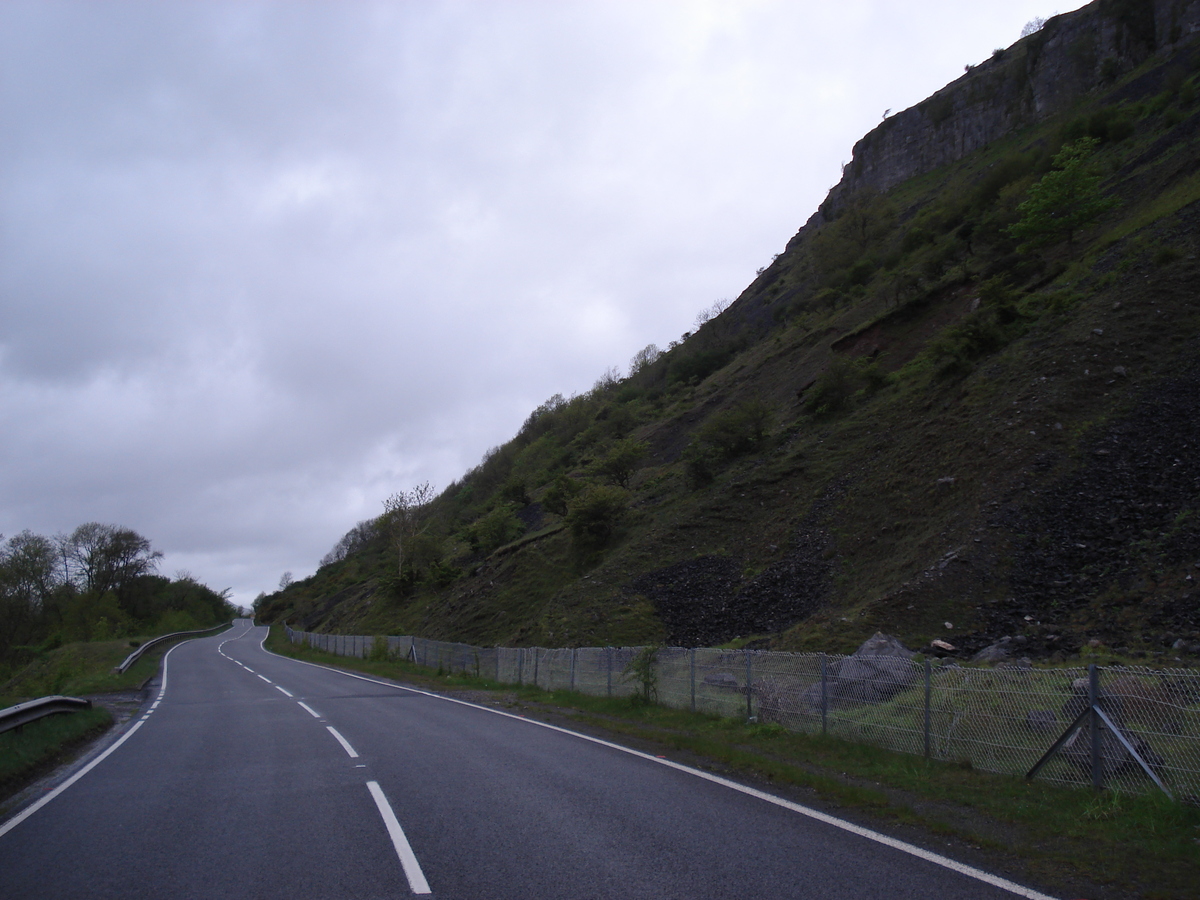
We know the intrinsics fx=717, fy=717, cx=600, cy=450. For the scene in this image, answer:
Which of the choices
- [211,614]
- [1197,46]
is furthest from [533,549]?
[211,614]

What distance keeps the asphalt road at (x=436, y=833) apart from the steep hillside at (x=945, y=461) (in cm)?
887

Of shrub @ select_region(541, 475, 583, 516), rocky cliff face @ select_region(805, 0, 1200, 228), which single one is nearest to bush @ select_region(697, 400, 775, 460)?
Result: shrub @ select_region(541, 475, 583, 516)

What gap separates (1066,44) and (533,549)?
69557mm

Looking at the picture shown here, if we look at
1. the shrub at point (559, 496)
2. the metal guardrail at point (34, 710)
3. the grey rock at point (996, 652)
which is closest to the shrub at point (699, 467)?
the shrub at point (559, 496)

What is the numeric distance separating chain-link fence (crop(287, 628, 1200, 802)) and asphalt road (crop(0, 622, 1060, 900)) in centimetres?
265

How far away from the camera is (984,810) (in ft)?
21.8

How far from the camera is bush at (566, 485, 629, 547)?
1335 inches

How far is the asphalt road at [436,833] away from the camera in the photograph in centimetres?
491

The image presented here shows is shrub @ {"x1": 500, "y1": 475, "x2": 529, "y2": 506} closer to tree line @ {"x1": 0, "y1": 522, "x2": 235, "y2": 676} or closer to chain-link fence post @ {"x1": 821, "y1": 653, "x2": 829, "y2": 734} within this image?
tree line @ {"x1": 0, "y1": 522, "x2": 235, "y2": 676}

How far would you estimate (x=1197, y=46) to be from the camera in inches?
1900

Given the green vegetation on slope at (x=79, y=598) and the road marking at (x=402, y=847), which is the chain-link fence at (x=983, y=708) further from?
the green vegetation on slope at (x=79, y=598)

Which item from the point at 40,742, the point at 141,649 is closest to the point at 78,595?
the point at 141,649

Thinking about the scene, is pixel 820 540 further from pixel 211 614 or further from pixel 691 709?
pixel 211 614

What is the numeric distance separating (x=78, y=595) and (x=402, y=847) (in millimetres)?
68115
